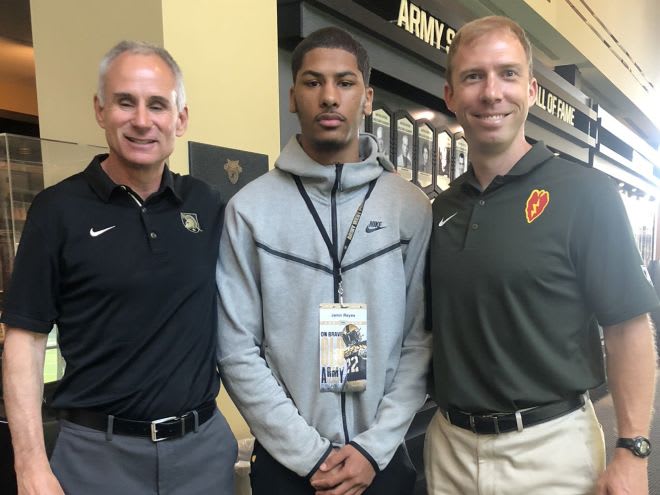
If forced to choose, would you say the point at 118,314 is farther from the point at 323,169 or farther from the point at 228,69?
the point at 228,69

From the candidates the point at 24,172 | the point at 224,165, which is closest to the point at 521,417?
the point at 224,165

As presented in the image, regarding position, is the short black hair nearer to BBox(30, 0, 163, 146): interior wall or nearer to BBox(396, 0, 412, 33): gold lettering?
BBox(30, 0, 163, 146): interior wall

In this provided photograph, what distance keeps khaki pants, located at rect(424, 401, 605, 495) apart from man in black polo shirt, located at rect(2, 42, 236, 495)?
0.78m

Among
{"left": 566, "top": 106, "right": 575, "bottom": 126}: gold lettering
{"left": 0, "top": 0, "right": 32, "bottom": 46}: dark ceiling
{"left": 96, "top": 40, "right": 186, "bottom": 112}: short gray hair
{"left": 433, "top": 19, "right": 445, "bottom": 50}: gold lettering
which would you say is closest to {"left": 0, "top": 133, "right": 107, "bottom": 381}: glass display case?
{"left": 96, "top": 40, "right": 186, "bottom": 112}: short gray hair

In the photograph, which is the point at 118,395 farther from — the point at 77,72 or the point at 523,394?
the point at 77,72

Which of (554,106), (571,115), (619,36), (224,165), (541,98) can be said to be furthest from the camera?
(619,36)

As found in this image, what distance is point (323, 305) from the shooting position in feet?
5.08

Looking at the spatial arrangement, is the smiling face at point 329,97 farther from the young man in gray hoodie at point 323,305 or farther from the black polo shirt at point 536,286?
the black polo shirt at point 536,286

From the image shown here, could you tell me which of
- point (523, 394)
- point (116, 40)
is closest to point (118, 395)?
point (523, 394)

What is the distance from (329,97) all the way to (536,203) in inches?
25.7

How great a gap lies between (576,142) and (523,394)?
24.9 ft

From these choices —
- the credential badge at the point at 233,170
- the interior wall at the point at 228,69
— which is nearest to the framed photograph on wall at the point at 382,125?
the interior wall at the point at 228,69

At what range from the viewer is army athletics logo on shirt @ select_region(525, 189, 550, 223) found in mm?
1445

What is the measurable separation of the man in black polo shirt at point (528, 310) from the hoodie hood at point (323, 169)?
30 centimetres
